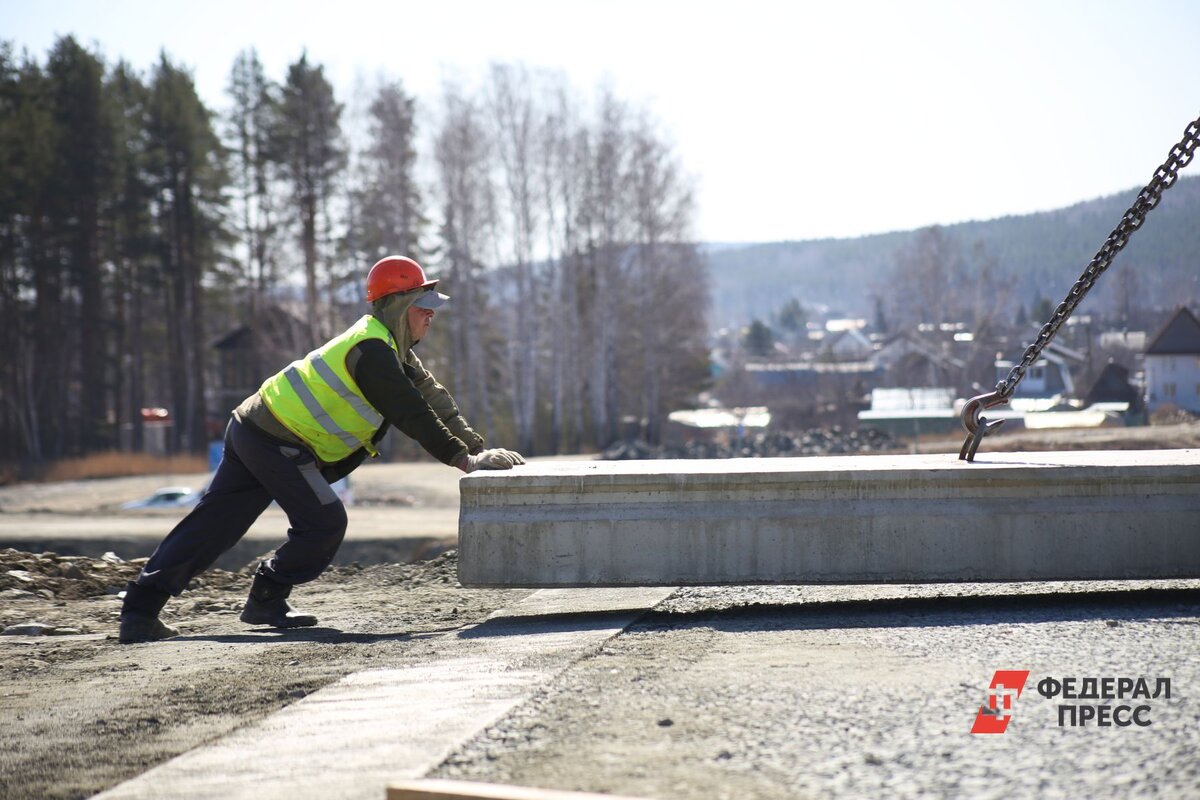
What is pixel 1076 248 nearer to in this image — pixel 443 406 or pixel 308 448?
pixel 443 406

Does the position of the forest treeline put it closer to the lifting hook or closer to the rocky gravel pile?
the rocky gravel pile

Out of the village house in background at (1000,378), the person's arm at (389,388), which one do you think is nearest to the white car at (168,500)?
the village house in background at (1000,378)

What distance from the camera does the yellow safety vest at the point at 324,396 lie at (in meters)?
5.82

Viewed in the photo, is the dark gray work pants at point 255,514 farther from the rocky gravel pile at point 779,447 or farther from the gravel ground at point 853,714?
the rocky gravel pile at point 779,447

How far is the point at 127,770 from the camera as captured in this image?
3713 mm

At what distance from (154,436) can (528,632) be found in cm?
5216

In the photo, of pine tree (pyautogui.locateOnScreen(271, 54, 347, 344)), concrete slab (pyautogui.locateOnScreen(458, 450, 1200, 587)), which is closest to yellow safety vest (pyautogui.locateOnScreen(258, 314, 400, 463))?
concrete slab (pyautogui.locateOnScreen(458, 450, 1200, 587))

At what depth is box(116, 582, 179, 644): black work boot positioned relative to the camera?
19.7ft

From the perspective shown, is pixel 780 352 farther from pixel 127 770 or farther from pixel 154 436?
pixel 127 770

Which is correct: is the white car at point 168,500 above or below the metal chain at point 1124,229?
below

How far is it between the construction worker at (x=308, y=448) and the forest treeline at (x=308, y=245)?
32.7 meters

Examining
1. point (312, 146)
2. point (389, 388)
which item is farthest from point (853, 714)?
point (312, 146)

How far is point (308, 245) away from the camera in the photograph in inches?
1644

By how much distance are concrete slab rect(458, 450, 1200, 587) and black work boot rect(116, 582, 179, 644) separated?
4.93 feet
